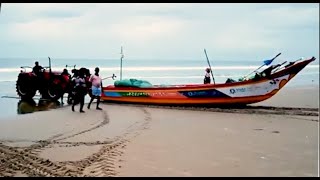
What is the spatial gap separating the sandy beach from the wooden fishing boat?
688 mm

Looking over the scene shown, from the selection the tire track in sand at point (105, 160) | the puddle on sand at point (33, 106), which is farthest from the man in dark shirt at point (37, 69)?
the tire track in sand at point (105, 160)

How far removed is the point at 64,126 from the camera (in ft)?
28.6

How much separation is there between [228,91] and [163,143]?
517cm

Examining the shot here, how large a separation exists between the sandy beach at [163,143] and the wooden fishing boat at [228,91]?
2.26 ft

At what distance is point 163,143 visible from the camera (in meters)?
6.62

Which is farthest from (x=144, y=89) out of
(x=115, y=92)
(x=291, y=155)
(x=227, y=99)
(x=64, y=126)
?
(x=291, y=155)

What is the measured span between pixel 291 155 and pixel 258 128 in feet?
7.69

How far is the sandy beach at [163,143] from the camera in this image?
199 inches

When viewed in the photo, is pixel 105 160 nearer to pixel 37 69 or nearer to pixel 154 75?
pixel 37 69

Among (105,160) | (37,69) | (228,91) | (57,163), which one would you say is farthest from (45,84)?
(105,160)

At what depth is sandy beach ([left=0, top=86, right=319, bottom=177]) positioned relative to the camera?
16.6 ft

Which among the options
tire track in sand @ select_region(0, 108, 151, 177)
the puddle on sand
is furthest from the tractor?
tire track in sand @ select_region(0, 108, 151, 177)

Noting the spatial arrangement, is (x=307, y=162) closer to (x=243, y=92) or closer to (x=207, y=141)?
(x=207, y=141)

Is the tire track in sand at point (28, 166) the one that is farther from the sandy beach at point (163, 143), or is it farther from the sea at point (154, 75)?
the sea at point (154, 75)
